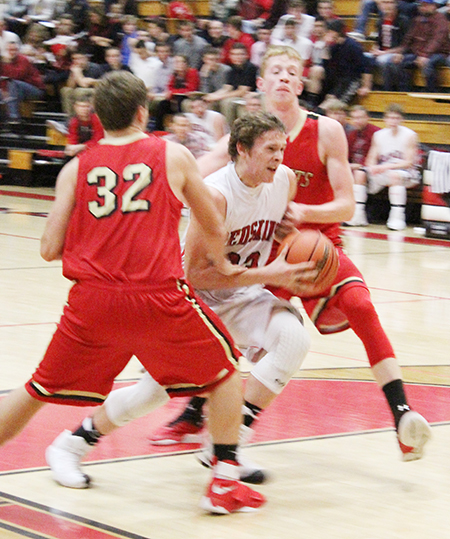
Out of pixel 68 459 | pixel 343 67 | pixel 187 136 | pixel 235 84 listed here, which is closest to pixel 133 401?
pixel 68 459

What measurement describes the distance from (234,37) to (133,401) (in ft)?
36.4

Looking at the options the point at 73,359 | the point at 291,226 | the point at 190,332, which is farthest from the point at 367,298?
the point at 73,359

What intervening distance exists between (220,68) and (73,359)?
34.9 feet

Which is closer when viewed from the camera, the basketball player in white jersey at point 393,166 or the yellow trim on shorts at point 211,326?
the yellow trim on shorts at point 211,326

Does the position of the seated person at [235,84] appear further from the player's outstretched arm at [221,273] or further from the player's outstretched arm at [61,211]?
the player's outstretched arm at [61,211]

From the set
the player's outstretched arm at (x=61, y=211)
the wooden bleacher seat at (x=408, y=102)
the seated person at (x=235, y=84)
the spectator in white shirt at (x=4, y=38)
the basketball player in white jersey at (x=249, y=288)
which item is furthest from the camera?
the spectator in white shirt at (x=4, y=38)

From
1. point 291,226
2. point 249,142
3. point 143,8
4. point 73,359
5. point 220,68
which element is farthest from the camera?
point 143,8

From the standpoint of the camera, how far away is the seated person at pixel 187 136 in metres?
11.3

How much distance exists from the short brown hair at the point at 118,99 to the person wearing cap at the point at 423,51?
10010 millimetres

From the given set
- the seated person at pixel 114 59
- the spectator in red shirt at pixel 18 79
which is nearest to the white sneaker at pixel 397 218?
the seated person at pixel 114 59

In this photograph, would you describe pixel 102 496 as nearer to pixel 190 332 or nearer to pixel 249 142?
pixel 190 332

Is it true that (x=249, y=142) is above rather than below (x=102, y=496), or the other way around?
above

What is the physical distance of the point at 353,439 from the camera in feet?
12.4

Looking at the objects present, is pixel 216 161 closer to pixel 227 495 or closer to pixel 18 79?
pixel 227 495
